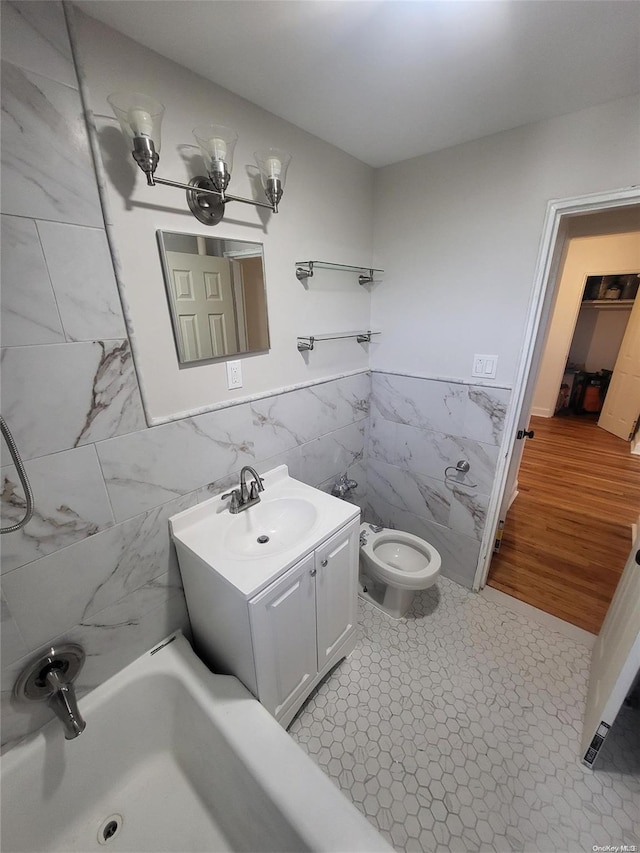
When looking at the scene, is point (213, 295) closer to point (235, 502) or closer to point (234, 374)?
point (234, 374)

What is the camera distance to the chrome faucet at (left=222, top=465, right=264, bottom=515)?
52.9 inches

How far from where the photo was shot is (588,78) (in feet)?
3.50

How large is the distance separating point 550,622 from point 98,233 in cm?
259

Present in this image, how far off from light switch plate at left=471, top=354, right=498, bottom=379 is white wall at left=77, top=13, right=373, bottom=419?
0.68 meters

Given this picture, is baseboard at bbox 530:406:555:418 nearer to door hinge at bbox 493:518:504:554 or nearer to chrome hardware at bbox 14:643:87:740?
door hinge at bbox 493:518:504:554

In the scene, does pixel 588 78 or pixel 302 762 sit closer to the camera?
pixel 302 762

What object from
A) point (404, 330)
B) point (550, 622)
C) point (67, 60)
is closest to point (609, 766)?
point (550, 622)

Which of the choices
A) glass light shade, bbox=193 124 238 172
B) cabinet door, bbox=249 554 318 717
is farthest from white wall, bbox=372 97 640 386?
cabinet door, bbox=249 554 318 717

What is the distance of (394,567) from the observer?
176 cm

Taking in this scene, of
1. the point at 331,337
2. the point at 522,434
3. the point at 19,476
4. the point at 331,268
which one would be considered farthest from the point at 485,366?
the point at 19,476

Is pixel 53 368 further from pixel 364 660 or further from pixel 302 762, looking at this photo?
pixel 364 660

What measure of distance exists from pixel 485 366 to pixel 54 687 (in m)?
2.06

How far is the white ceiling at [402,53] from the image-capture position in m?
0.82

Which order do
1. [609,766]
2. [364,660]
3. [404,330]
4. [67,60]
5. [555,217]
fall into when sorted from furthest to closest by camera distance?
[404,330], [364,660], [555,217], [609,766], [67,60]
